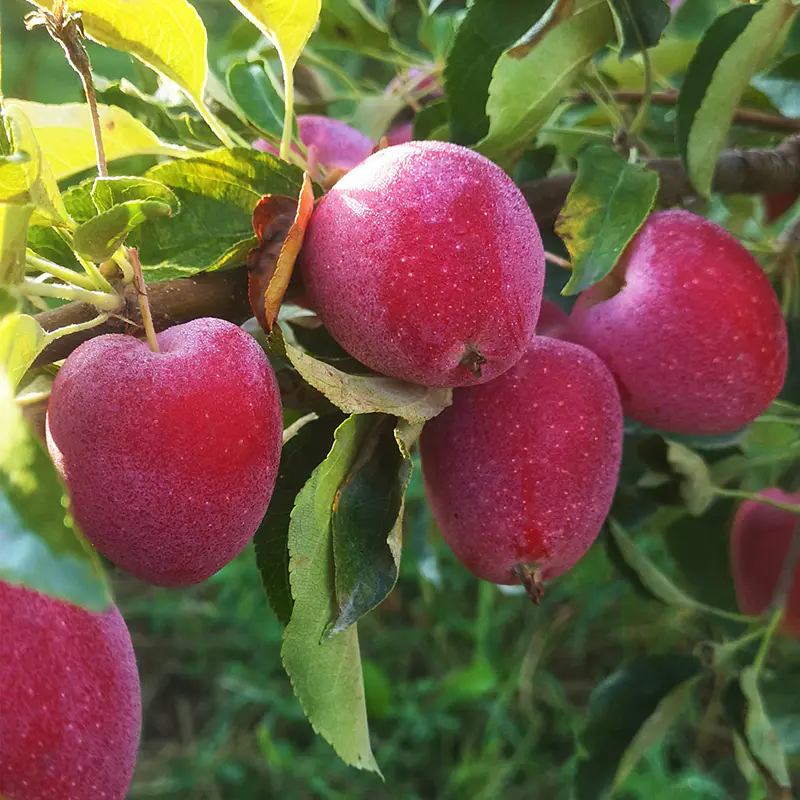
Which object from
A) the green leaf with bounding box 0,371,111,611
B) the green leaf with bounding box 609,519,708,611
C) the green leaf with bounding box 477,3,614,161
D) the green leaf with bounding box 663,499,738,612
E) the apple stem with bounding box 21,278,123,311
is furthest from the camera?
the green leaf with bounding box 663,499,738,612

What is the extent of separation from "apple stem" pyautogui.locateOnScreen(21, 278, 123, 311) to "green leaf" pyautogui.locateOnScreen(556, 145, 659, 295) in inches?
6.8

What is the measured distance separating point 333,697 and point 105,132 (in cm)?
25

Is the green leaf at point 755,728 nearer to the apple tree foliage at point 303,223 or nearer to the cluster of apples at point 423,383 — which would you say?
the apple tree foliage at point 303,223

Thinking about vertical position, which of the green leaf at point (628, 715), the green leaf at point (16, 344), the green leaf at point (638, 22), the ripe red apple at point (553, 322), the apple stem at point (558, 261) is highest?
the green leaf at point (638, 22)

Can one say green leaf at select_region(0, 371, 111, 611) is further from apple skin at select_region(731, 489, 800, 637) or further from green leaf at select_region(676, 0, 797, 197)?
apple skin at select_region(731, 489, 800, 637)

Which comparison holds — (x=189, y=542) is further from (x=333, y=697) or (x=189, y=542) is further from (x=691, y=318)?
(x=691, y=318)

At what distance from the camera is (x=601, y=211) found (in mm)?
389

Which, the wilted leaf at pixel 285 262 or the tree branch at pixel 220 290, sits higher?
the wilted leaf at pixel 285 262

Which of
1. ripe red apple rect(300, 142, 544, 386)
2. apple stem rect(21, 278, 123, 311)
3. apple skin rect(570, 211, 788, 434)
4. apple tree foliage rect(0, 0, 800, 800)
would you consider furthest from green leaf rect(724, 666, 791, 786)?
apple stem rect(21, 278, 123, 311)

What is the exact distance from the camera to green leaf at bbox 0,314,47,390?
244 millimetres

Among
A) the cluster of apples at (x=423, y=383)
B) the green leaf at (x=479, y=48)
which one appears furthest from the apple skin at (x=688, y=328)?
the green leaf at (x=479, y=48)

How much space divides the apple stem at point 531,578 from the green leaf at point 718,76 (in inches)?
8.5

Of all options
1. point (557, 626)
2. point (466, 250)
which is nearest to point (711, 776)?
point (557, 626)

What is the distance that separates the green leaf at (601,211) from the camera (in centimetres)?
37
